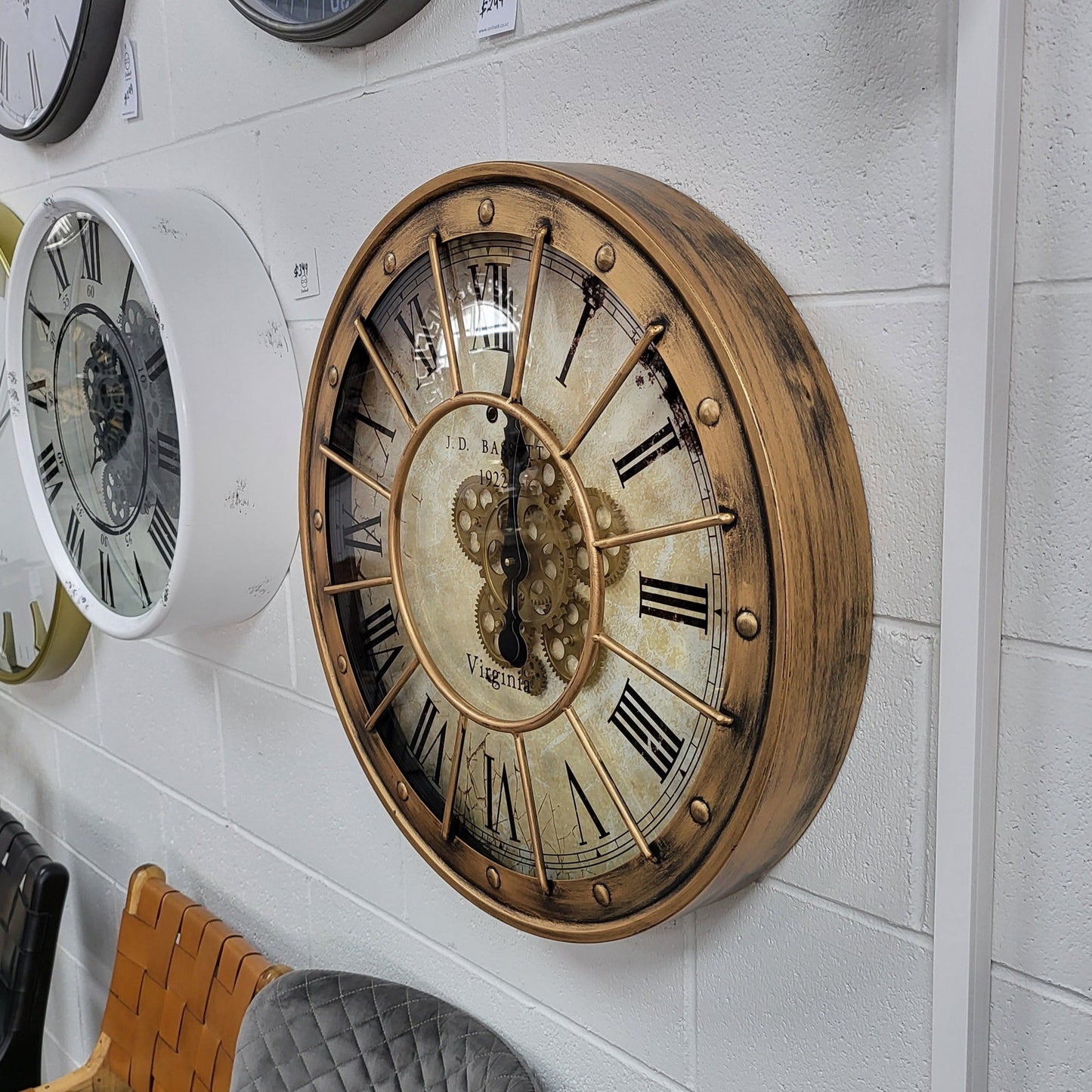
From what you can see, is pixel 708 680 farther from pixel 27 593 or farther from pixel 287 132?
pixel 27 593

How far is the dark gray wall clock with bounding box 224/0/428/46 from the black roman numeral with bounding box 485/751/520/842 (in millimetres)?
719

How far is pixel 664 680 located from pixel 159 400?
828 mm

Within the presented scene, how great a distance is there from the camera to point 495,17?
0.98m

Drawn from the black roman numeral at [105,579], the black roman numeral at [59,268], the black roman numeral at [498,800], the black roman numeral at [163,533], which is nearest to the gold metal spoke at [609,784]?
the black roman numeral at [498,800]

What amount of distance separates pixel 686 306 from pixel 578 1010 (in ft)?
2.35

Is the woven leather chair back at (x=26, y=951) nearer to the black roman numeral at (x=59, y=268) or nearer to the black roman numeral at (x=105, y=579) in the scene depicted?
the black roman numeral at (x=105, y=579)

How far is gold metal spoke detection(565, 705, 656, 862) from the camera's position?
86 cm

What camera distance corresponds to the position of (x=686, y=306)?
76 centimetres

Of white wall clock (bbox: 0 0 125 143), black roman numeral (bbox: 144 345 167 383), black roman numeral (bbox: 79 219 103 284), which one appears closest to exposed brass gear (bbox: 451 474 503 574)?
black roman numeral (bbox: 144 345 167 383)

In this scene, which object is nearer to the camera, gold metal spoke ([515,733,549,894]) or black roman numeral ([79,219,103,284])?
gold metal spoke ([515,733,549,894])

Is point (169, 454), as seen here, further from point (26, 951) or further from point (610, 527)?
point (26, 951)

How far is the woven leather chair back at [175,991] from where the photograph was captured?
4.70 feet

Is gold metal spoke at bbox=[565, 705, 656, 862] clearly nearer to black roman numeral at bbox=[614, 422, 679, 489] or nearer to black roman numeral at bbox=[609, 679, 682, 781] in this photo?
black roman numeral at bbox=[609, 679, 682, 781]

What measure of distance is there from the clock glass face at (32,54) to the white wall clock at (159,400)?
24cm
